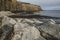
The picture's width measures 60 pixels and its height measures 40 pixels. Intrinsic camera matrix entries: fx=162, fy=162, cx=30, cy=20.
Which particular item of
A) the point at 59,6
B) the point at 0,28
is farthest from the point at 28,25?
the point at 59,6

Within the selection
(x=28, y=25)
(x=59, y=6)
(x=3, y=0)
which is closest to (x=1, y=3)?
(x=3, y=0)

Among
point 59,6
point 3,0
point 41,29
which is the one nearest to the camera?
point 41,29

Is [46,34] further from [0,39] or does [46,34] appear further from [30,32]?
[0,39]

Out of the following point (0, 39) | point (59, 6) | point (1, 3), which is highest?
point (59, 6)

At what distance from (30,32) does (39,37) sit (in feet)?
0.79

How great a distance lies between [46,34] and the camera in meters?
3.59

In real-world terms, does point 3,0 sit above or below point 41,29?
below

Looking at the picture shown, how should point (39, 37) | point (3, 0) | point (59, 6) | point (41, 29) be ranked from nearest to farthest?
point (39, 37) < point (41, 29) < point (59, 6) < point (3, 0)

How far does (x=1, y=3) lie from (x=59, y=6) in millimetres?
3424

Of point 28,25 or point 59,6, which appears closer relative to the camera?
point 28,25

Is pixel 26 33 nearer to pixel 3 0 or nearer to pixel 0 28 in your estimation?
pixel 0 28

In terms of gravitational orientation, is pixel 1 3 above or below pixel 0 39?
below

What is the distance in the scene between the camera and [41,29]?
3.75 meters

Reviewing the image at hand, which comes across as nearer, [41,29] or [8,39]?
[8,39]
